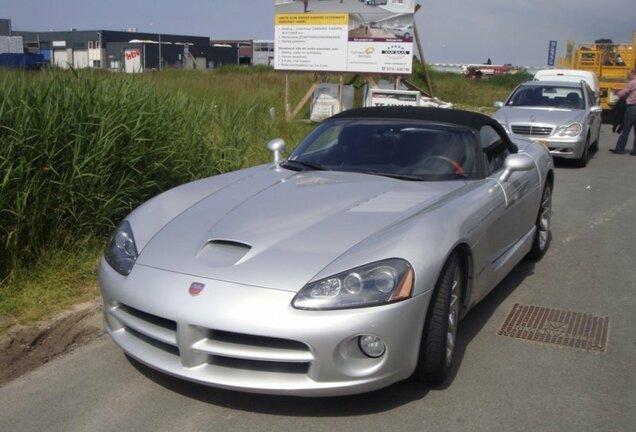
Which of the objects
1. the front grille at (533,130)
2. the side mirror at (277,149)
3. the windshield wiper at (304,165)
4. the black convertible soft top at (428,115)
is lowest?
the front grille at (533,130)

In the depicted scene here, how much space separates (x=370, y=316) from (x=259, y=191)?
1507 mm

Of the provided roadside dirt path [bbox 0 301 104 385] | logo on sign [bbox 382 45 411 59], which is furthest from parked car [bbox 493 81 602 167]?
roadside dirt path [bbox 0 301 104 385]

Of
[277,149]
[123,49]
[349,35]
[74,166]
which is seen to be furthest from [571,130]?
[123,49]

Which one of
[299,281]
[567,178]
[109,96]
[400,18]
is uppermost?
[400,18]

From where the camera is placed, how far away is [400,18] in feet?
51.4

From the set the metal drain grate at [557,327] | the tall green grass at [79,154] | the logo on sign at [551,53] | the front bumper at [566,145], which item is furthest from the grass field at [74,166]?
the logo on sign at [551,53]

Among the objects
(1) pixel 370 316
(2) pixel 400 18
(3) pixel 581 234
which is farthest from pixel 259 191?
(2) pixel 400 18

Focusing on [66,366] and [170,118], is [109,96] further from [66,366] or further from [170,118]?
[66,366]

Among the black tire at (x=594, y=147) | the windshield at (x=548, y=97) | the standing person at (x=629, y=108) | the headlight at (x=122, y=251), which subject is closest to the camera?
the headlight at (x=122, y=251)

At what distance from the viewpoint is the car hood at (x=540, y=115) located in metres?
12.1

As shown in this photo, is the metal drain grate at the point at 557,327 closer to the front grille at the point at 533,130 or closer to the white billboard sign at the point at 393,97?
the front grille at the point at 533,130

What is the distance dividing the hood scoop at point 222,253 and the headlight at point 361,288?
451 mm

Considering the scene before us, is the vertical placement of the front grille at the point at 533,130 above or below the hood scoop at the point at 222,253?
below

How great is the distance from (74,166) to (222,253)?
259 cm
